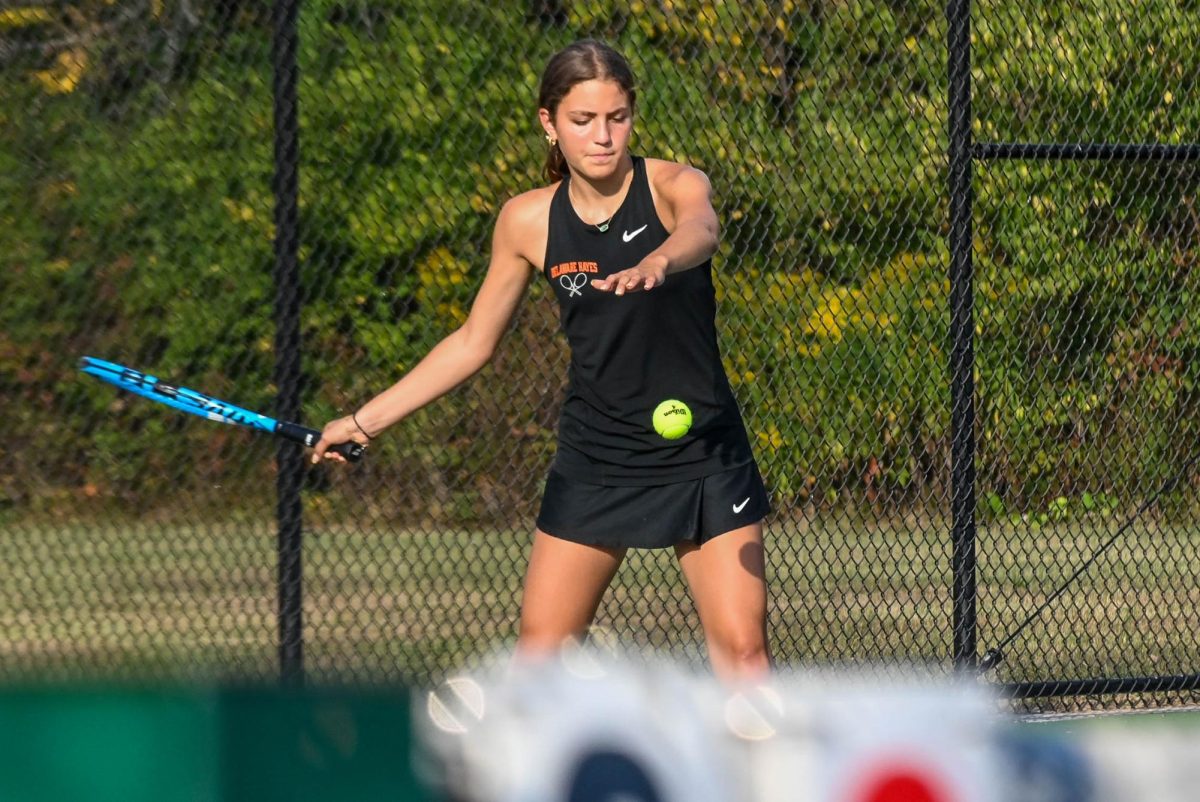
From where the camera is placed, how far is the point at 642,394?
4.36m

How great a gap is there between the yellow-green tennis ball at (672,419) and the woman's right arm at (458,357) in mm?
518

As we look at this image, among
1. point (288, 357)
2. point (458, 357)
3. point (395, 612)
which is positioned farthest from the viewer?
point (395, 612)

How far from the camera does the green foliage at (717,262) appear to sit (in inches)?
255

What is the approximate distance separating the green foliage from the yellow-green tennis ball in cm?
246

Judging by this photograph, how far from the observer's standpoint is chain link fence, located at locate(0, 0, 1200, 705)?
6.48m

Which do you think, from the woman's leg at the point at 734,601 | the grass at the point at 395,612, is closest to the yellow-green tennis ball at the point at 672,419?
the woman's leg at the point at 734,601

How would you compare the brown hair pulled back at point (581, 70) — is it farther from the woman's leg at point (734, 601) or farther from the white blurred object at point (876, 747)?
the white blurred object at point (876, 747)

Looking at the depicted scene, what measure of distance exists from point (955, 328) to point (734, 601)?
2.53 metres

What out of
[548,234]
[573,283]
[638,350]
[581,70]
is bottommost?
[638,350]

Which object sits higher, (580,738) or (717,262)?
(717,262)

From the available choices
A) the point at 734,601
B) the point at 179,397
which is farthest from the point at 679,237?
the point at 179,397

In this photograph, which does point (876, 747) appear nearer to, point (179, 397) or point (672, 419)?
point (672, 419)

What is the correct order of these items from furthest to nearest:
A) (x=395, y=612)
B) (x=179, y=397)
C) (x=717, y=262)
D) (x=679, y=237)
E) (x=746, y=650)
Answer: (x=395, y=612), (x=717, y=262), (x=179, y=397), (x=746, y=650), (x=679, y=237)

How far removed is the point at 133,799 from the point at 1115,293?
6.08 meters
